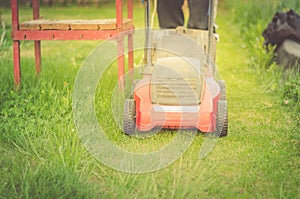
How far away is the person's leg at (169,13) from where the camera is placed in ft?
14.9

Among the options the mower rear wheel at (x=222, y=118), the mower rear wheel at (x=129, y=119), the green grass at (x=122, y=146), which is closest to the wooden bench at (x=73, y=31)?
the green grass at (x=122, y=146)

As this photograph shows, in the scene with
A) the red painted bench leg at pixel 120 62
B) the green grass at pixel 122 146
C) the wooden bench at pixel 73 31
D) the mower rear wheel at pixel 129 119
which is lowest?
the green grass at pixel 122 146

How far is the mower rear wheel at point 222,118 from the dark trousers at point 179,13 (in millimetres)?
1156

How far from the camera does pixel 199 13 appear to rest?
4.38 meters

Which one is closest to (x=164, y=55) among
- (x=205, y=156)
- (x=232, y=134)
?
(x=232, y=134)

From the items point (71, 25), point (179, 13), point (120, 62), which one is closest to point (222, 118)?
point (120, 62)

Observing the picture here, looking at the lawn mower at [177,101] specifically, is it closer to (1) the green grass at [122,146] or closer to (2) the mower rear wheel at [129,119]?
(2) the mower rear wheel at [129,119]

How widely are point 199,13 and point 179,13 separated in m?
0.27

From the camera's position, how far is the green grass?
266cm

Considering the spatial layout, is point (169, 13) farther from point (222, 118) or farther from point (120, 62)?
point (222, 118)

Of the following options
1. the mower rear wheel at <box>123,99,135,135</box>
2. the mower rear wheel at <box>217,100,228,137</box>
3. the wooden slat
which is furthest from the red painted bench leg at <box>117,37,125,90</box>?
the mower rear wheel at <box>217,100,228,137</box>

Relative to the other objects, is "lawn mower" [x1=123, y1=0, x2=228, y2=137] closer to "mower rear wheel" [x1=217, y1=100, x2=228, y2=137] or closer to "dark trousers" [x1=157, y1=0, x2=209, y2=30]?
"mower rear wheel" [x1=217, y1=100, x2=228, y2=137]

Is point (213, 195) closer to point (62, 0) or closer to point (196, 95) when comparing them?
point (196, 95)

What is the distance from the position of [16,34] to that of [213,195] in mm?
2143
